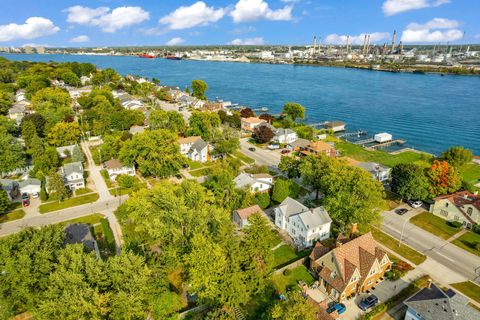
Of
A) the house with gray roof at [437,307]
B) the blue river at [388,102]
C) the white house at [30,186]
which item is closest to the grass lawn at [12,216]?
the white house at [30,186]

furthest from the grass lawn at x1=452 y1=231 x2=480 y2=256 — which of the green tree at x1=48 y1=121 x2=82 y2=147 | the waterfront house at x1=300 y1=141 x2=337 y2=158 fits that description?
the green tree at x1=48 y1=121 x2=82 y2=147

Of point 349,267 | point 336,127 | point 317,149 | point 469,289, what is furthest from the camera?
point 336,127

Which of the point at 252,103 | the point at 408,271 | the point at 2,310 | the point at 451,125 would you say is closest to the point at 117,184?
the point at 2,310

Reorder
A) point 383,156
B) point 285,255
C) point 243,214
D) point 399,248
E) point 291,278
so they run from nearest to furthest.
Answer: point 291,278
point 285,255
point 399,248
point 243,214
point 383,156

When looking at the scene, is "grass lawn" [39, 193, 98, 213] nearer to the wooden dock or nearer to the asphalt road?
the asphalt road

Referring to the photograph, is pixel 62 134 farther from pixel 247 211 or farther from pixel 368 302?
pixel 368 302

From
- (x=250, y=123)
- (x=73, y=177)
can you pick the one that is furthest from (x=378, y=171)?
(x=73, y=177)
